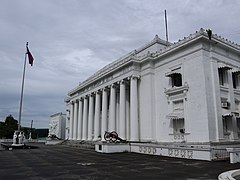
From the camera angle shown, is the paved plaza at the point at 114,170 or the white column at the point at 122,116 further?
the white column at the point at 122,116

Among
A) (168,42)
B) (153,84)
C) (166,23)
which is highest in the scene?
(166,23)

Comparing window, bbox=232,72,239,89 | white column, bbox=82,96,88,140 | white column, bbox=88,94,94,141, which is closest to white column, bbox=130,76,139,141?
window, bbox=232,72,239,89

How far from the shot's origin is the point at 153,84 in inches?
1167

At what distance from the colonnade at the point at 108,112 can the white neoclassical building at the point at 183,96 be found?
5.9 inches

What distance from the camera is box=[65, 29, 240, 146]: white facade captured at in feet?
74.6

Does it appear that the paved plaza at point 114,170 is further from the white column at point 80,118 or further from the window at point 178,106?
the white column at point 80,118

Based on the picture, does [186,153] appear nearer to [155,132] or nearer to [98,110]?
[155,132]

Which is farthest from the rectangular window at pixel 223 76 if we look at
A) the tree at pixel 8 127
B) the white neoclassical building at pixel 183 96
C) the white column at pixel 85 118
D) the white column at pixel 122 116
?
the tree at pixel 8 127

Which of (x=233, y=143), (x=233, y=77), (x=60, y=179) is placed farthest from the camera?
(x=233, y=77)

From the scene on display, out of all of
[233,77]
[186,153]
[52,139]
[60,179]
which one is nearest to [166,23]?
[233,77]

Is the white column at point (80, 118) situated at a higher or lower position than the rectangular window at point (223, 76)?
lower

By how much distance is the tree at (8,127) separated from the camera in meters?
76.6

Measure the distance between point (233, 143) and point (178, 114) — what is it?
6.08 meters

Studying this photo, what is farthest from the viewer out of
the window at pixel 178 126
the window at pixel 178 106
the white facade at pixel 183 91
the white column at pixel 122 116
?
the white column at pixel 122 116
